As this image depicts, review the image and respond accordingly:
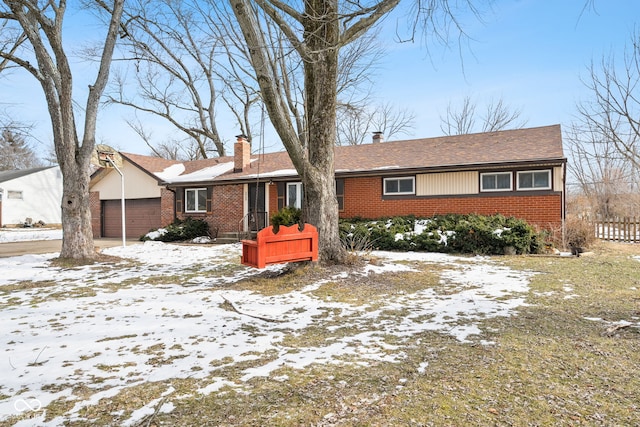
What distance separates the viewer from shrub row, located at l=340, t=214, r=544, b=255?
10.8 m

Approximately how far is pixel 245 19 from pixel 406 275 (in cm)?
535

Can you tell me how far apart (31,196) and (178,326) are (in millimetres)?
31405

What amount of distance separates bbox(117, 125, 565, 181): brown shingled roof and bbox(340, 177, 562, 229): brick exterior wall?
34.5 inches

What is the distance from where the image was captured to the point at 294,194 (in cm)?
1608

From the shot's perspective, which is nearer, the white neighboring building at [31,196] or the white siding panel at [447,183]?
the white siding panel at [447,183]

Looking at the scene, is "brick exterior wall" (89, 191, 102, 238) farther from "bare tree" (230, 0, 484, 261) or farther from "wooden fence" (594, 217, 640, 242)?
"wooden fence" (594, 217, 640, 242)

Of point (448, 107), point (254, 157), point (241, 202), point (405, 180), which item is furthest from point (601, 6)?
point (448, 107)

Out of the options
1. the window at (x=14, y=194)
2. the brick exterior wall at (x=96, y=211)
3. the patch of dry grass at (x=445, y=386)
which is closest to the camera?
the patch of dry grass at (x=445, y=386)

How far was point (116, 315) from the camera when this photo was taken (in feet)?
16.4

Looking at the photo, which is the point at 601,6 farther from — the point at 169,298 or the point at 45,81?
the point at 45,81

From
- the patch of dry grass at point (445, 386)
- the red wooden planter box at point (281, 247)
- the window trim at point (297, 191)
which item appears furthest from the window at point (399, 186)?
the patch of dry grass at point (445, 386)

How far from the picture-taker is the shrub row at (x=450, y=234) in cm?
1079

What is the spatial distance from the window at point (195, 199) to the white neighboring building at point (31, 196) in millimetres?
17827

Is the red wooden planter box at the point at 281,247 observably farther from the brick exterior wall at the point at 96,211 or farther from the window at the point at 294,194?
the brick exterior wall at the point at 96,211
